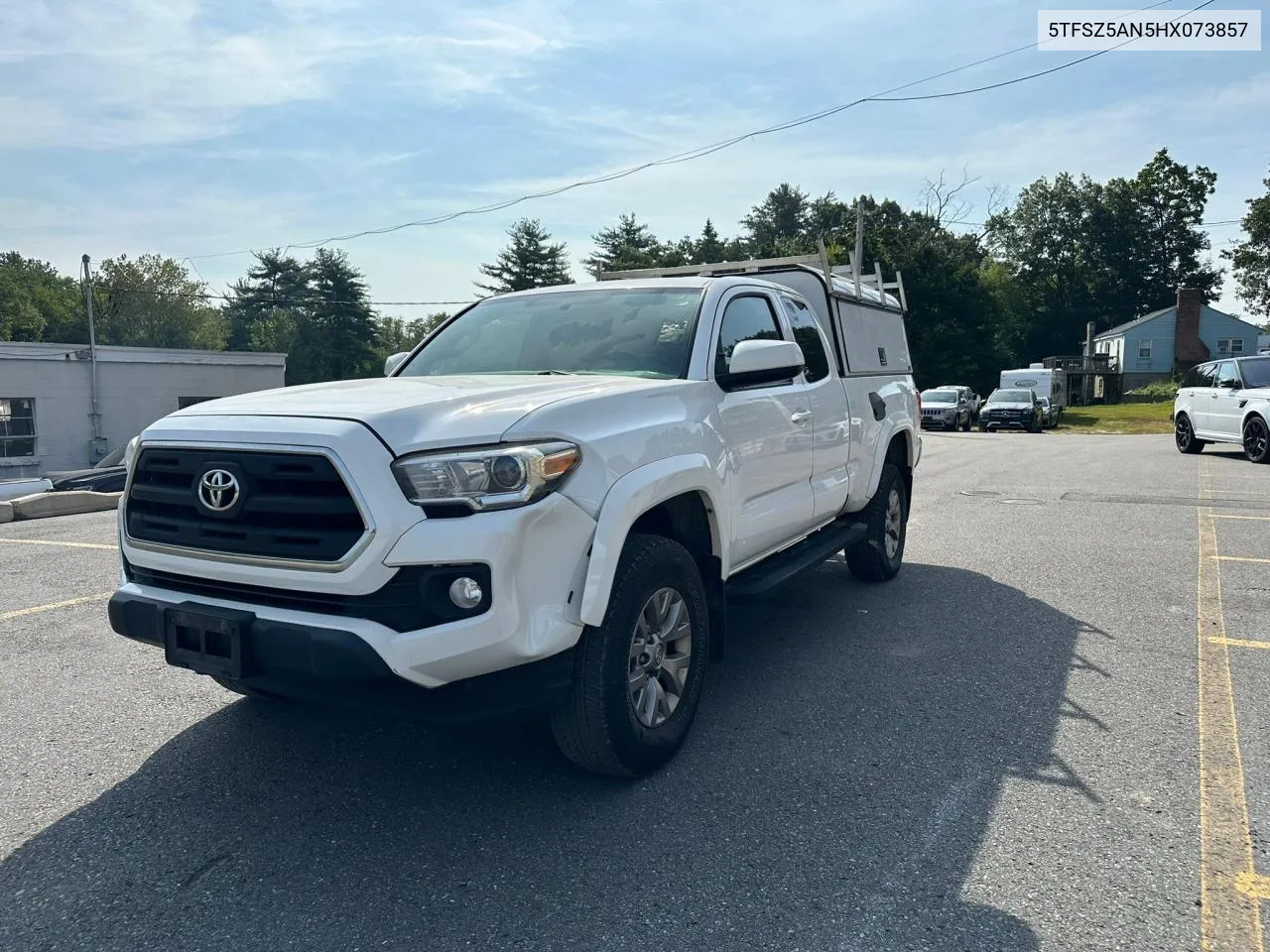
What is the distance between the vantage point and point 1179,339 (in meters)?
59.5

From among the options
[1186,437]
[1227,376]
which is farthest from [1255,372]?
[1186,437]

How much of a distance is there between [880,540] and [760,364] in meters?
3.00

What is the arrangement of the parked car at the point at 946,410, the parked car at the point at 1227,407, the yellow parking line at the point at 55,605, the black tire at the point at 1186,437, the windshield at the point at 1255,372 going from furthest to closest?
the parked car at the point at 946,410
the black tire at the point at 1186,437
the windshield at the point at 1255,372
the parked car at the point at 1227,407
the yellow parking line at the point at 55,605

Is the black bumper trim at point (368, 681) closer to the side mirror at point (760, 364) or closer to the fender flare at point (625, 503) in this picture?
the fender flare at point (625, 503)

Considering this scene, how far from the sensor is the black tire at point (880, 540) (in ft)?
21.0

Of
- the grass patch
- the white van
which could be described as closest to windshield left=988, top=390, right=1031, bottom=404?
the grass patch

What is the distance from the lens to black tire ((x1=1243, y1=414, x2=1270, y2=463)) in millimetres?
15594

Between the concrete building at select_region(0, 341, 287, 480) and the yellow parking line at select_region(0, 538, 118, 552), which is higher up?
the concrete building at select_region(0, 341, 287, 480)

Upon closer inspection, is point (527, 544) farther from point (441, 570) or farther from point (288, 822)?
point (288, 822)

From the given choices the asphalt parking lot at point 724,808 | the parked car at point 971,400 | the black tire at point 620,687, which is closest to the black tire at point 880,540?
the asphalt parking lot at point 724,808

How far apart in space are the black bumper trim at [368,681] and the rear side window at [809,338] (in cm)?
286

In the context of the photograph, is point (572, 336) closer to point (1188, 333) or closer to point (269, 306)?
point (1188, 333)

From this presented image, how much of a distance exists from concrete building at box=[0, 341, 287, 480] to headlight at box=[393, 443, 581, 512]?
3169 centimetres

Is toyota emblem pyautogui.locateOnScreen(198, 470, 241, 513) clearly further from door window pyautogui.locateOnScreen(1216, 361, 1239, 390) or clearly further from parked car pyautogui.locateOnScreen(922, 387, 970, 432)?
parked car pyautogui.locateOnScreen(922, 387, 970, 432)
